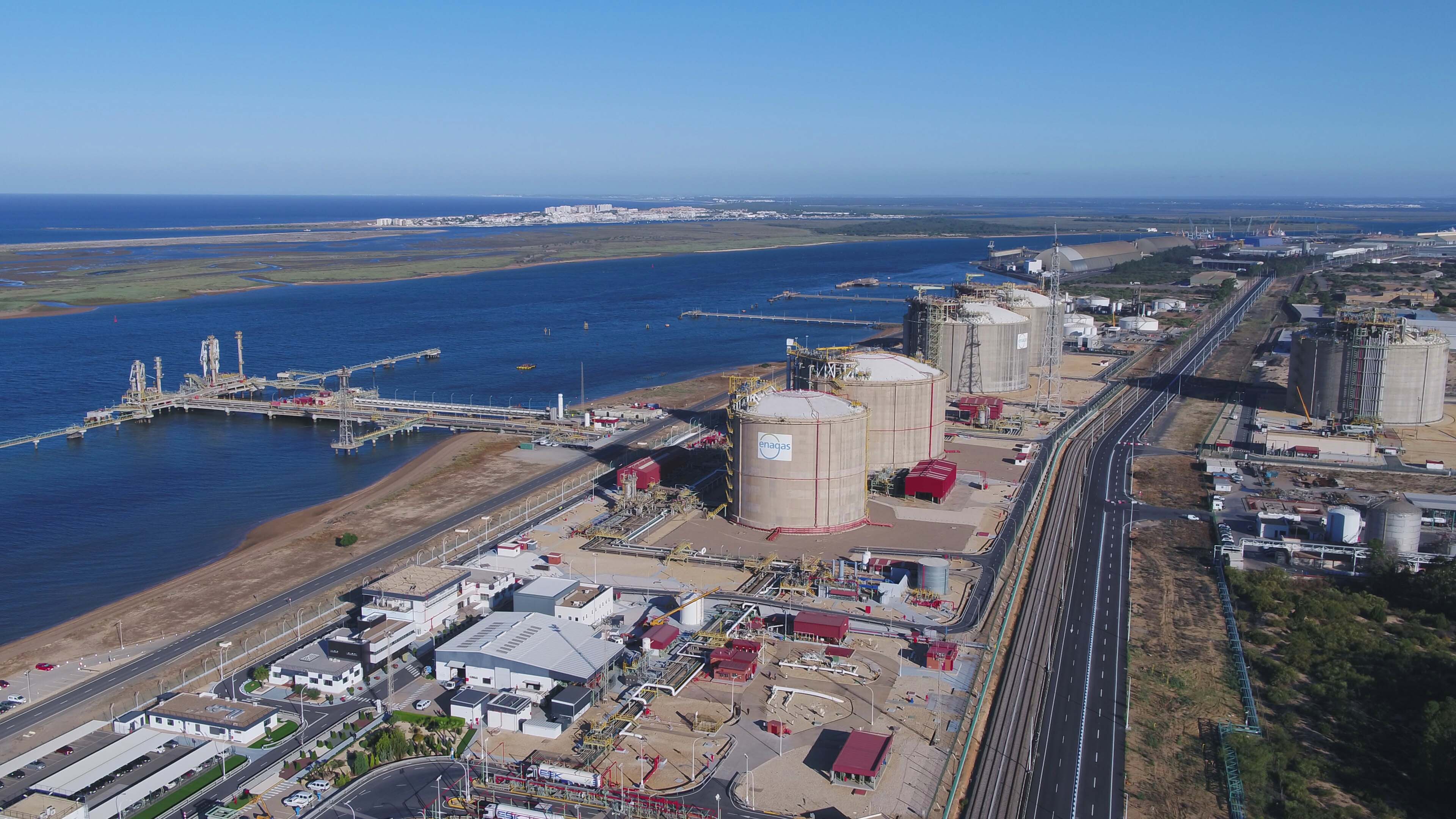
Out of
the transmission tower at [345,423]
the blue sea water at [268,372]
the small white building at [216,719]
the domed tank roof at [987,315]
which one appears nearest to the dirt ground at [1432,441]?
the domed tank roof at [987,315]

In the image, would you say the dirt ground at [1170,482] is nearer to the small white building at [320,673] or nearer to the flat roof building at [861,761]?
the flat roof building at [861,761]

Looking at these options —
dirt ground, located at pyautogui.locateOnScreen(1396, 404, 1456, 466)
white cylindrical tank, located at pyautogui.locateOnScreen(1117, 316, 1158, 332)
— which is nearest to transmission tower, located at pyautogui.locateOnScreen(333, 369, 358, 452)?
dirt ground, located at pyautogui.locateOnScreen(1396, 404, 1456, 466)

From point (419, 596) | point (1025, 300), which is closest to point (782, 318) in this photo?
point (1025, 300)

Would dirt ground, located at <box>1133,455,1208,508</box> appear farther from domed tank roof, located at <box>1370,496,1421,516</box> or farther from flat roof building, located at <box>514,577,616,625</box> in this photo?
flat roof building, located at <box>514,577,616,625</box>

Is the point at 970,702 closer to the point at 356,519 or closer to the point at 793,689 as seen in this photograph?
the point at 793,689

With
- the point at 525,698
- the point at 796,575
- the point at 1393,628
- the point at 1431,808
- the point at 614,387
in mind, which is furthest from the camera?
the point at 614,387

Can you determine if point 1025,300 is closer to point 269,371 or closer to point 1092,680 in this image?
point 1092,680

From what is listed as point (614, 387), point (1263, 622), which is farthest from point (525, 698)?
point (614, 387)
